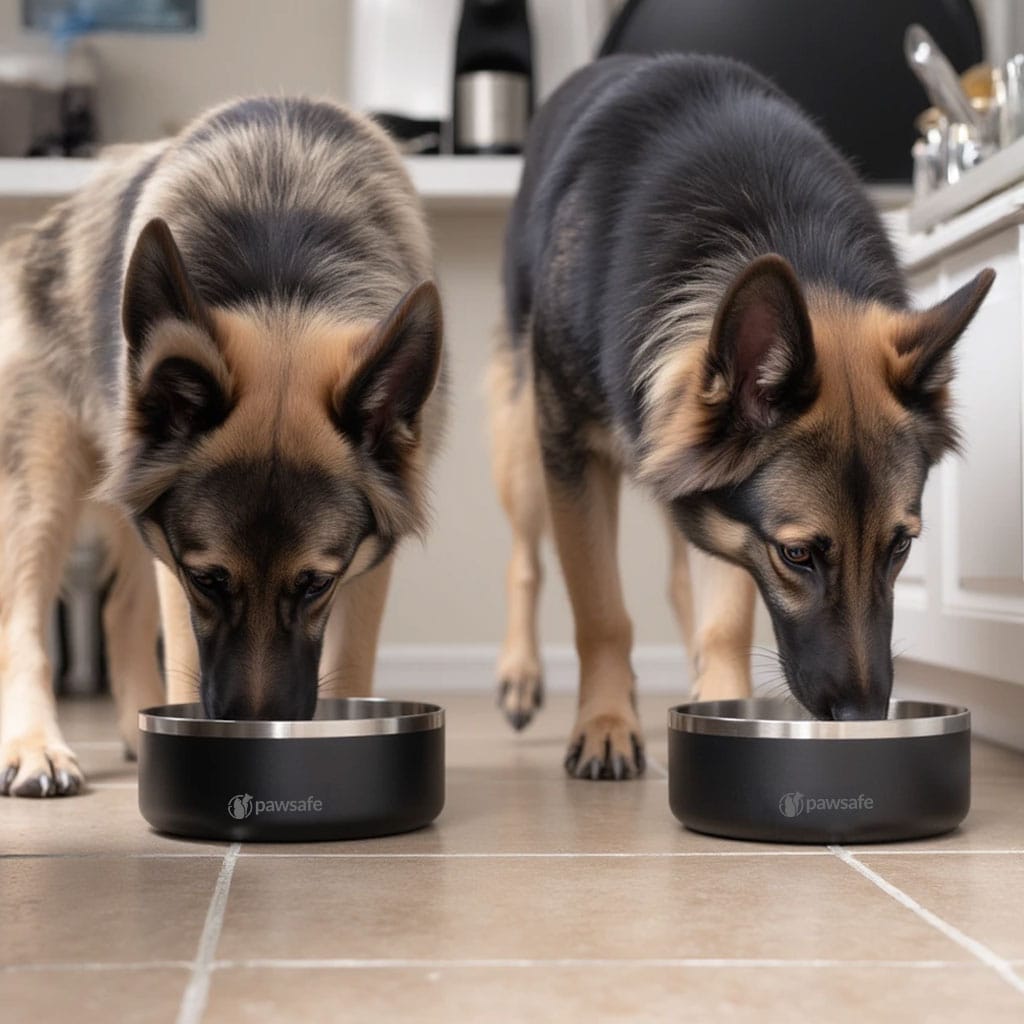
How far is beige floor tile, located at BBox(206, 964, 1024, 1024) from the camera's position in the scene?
1.52 meters

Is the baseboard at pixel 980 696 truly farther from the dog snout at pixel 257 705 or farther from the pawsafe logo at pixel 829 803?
the dog snout at pixel 257 705

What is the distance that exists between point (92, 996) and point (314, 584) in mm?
929

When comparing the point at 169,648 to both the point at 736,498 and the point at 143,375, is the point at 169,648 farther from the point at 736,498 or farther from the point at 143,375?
the point at 736,498

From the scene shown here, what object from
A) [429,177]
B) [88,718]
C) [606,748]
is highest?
[429,177]

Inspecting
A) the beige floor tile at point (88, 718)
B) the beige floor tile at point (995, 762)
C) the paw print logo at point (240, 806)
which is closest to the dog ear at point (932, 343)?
the beige floor tile at point (995, 762)

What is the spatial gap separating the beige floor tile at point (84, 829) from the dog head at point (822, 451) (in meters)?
0.99

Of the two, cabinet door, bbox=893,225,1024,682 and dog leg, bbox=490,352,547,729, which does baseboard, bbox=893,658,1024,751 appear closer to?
cabinet door, bbox=893,225,1024,682

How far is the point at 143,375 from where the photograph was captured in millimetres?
2426

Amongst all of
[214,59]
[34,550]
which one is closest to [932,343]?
[34,550]

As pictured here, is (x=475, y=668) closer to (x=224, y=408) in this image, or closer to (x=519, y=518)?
(x=519, y=518)

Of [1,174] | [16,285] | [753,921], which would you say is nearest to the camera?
[753,921]

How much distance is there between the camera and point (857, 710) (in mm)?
2410

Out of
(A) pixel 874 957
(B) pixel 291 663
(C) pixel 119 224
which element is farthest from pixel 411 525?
(A) pixel 874 957

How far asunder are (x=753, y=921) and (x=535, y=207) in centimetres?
218
